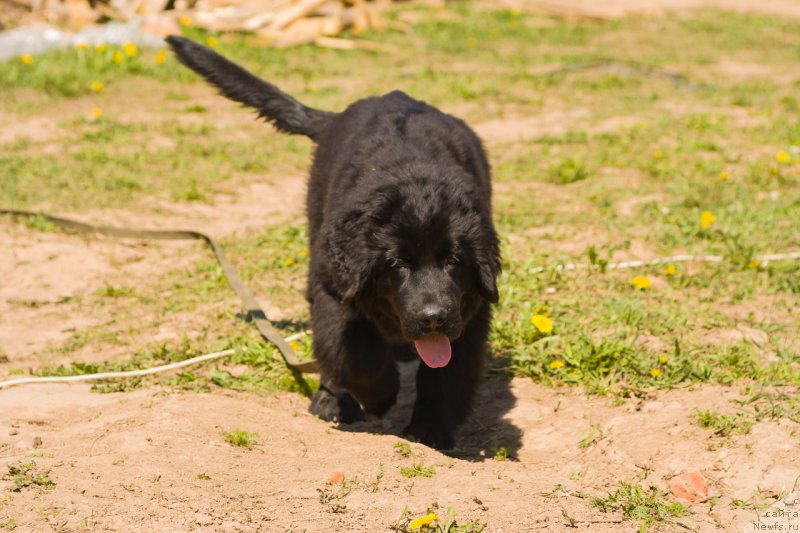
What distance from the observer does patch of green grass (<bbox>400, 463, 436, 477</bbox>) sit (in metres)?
3.22

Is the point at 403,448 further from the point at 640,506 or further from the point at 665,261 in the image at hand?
the point at 665,261

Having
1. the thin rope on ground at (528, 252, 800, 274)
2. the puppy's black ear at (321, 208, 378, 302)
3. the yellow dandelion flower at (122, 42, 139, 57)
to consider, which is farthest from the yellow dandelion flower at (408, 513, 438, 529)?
the yellow dandelion flower at (122, 42, 139, 57)

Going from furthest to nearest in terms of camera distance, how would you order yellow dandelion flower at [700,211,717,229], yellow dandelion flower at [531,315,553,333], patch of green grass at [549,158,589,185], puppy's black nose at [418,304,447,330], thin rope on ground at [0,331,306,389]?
patch of green grass at [549,158,589,185] < yellow dandelion flower at [700,211,717,229] < yellow dandelion flower at [531,315,553,333] < thin rope on ground at [0,331,306,389] < puppy's black nose at [418,304,447,330]

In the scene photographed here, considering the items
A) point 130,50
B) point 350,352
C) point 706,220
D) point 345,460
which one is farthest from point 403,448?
point 130,50

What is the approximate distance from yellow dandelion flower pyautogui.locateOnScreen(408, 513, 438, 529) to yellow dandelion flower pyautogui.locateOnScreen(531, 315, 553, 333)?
1792 millimetres

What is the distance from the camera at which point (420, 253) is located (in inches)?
136

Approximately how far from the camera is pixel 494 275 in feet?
11.8

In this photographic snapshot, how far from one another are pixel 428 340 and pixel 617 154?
4564mm

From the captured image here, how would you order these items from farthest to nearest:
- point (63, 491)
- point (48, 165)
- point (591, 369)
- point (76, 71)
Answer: point (76, 71)
point (48, 165)
point (591, 369)
point (63, 491)

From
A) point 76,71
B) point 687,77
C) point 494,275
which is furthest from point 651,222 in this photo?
point 76,71

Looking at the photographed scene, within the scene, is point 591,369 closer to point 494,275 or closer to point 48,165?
point 494,275

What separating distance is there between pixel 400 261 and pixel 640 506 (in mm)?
1222

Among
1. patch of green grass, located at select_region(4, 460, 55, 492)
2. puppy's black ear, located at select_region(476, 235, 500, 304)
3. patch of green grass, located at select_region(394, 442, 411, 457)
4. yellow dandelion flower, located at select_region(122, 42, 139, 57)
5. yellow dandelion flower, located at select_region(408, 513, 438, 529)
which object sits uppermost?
yellow dandelion flower, located at select_region(122, 42, 139, 57)

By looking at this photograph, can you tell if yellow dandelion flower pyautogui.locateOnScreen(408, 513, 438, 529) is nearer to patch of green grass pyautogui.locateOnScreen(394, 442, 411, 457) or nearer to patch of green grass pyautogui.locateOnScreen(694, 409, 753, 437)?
patch of green grass pyautogui.locateOnScreen(394, 442, 411, 457)
